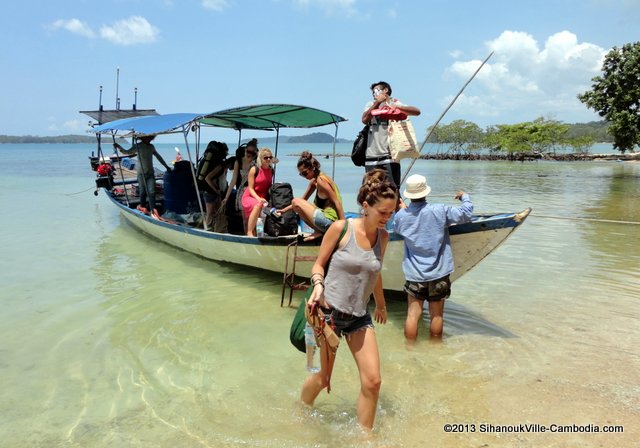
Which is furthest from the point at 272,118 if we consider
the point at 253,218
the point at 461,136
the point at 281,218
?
the point at 461,136

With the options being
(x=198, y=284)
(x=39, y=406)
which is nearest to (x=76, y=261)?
(x=198, y=284)

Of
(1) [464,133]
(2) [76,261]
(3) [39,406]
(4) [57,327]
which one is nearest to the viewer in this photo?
(3) [39,406]

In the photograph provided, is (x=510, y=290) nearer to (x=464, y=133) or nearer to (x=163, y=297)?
(x=163, y=297)

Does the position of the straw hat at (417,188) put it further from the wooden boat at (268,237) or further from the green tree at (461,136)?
the green tree at (461,136)

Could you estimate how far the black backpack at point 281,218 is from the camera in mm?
6395

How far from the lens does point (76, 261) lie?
914 cm

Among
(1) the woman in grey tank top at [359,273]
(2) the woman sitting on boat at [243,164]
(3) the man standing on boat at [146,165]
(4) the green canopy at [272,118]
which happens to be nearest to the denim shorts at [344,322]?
(1) the woman in grey tank top at [359,273]

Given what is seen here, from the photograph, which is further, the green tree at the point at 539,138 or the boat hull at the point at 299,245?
the green tree at the point at 539,138

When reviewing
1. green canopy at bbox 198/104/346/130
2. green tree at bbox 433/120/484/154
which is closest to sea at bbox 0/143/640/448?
green canopy at bbox 198/104/346/130

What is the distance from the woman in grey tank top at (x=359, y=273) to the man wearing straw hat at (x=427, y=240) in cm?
163

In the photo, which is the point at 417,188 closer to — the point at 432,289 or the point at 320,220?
the point at 432,289

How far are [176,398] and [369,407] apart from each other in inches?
74.4

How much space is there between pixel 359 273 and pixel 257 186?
4.65 meters

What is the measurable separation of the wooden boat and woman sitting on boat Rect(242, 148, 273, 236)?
51 cm
